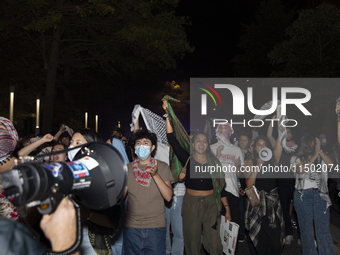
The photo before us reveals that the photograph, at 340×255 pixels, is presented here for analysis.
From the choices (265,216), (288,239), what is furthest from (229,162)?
(288,239)

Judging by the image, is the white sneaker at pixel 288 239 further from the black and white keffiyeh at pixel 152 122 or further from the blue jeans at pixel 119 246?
the blue jeans at pixel 119 246

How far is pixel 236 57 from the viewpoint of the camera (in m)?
25.1

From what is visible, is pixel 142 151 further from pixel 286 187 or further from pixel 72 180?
pixel 286 187

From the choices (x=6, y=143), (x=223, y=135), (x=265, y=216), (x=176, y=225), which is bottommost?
(x=176, y=225)

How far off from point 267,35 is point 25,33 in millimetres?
17271

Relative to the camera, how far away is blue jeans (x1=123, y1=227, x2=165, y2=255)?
333 centimetres

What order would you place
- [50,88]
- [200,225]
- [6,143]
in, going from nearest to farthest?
[6,143] < [200,225] < [50,88]

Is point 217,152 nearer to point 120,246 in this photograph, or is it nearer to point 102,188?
point 120,246

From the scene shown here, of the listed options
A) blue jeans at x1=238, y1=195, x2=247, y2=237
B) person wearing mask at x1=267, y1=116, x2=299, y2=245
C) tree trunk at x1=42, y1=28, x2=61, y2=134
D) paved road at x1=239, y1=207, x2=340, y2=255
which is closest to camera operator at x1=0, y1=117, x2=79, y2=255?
paved road at x1=239, y1=207, x2=340, y2=255

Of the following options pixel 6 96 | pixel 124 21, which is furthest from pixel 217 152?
pixel 6 96

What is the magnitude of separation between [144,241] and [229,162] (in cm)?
280

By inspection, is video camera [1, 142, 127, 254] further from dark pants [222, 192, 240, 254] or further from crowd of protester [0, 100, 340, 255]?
dark pants [222, 192, 240, 254]

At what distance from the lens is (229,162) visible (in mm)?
5707

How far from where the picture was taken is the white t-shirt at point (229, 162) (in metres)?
5.47
